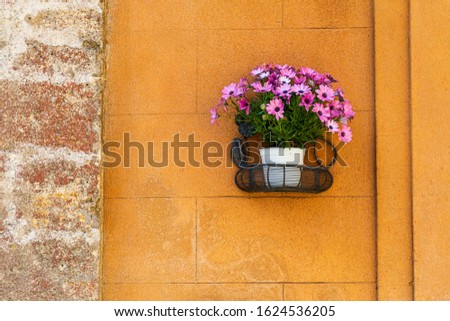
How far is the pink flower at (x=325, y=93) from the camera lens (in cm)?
314

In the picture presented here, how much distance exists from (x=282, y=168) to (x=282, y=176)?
0.10ft

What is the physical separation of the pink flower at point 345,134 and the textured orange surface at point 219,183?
19cm

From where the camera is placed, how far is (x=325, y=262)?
329 centimetres

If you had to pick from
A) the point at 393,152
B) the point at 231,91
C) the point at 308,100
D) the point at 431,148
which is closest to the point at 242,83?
the point at 231,91

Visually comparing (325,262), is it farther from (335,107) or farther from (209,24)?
(209,24)

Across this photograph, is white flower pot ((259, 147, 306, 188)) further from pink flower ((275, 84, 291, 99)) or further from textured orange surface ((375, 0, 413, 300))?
textured orange surface ((375, 0, 413, 300))

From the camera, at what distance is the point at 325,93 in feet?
10.3

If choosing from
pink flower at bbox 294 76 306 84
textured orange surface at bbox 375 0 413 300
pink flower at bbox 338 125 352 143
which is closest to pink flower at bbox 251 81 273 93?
pink flower at bbox 294 76 306 84

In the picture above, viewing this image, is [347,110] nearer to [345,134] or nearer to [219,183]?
[345,134]

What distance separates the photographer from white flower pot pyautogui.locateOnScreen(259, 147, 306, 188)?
3133 mm

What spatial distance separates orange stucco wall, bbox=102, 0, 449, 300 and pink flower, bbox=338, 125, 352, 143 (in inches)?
7.5

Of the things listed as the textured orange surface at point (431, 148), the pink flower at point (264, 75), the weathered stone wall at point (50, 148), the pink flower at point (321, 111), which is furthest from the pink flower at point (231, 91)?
the textured orange surface at point (431, 148)

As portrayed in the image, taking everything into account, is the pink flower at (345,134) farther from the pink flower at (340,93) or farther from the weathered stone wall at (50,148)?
the weathered stone wall at (50,148)

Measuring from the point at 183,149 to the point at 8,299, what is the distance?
95 centimetres
